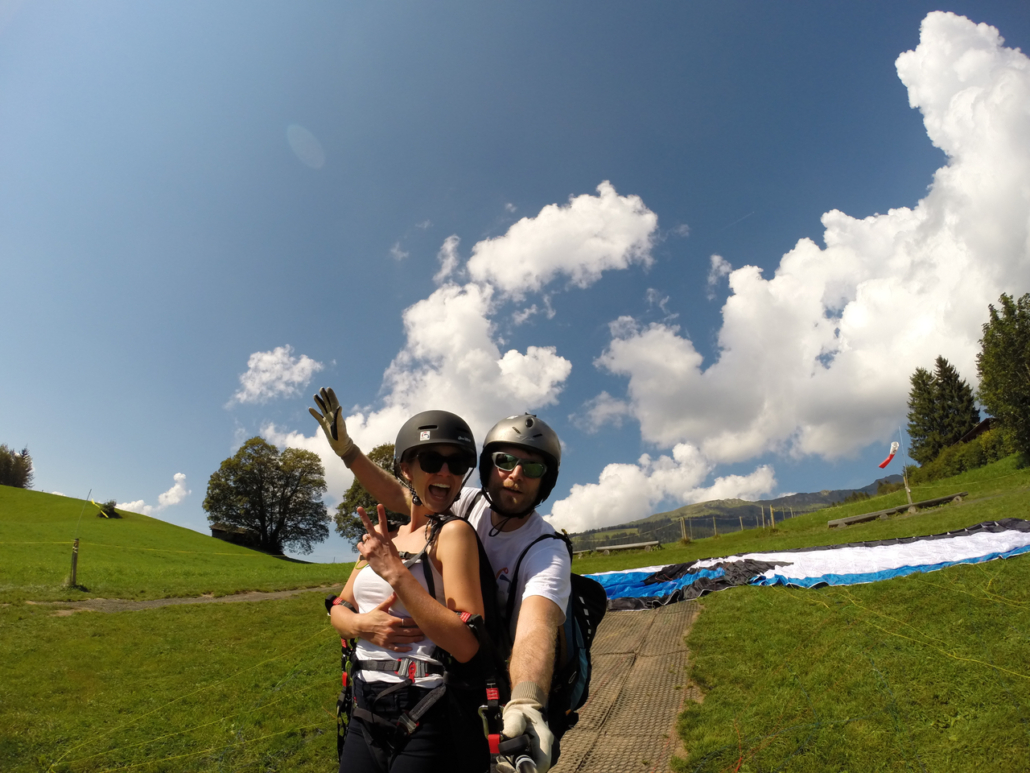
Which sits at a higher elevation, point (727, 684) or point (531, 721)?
point (531, 721)

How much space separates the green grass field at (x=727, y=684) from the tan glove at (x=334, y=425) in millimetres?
4031

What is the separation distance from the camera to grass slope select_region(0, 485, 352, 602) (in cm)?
1616

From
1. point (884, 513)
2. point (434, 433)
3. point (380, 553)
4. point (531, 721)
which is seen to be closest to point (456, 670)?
point (531, 721)

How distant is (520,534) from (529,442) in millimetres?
449

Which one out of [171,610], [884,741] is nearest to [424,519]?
[884,741]

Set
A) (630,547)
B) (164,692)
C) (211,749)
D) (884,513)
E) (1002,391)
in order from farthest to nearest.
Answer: (1002,391) < (630,547) < (884,513) < (164,692) < (211,749)

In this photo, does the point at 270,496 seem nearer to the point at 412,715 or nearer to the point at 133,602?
the point at 133,602

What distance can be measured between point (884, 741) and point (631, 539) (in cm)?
3133

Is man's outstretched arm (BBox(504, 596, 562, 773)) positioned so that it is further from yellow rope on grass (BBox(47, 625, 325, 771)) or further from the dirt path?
the dirt path

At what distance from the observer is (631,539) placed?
114 feet

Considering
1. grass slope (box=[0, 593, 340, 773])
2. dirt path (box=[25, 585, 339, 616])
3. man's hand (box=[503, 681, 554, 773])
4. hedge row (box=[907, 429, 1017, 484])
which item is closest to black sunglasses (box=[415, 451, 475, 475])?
man's hand (box=[503, 681, 554, 773])

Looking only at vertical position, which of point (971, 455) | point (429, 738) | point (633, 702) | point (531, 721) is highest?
point (971, 455)

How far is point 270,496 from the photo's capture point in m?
52.0

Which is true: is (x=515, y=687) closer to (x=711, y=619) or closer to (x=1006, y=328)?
(x=711, y=619)
